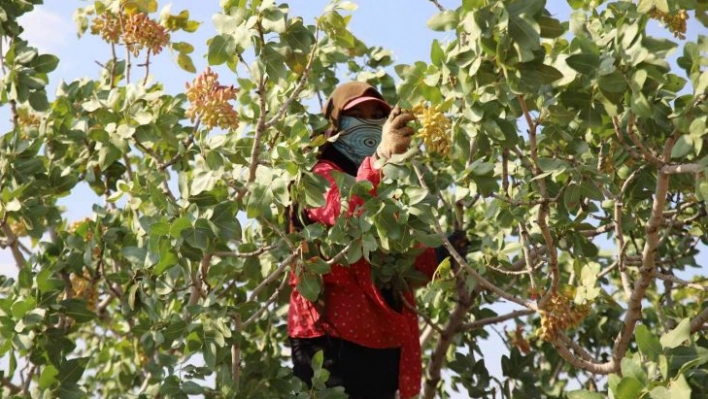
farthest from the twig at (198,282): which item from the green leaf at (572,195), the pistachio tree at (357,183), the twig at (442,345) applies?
the green leaf at (572,195)

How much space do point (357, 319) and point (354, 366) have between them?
0.50 feet

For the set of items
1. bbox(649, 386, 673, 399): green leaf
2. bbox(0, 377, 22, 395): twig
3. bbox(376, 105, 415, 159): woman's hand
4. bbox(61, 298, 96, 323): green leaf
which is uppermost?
bbox(376, 105, 415, 159): woman's hand

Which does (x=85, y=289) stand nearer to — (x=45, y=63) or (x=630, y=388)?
(x=45, y=63)

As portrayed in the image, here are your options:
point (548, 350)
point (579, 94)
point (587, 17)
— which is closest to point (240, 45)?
point (579, 94)

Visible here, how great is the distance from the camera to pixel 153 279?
3.58 meters

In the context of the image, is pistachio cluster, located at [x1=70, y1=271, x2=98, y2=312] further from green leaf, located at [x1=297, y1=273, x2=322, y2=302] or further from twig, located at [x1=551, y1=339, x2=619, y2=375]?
twig, located at [x1=551, y1=339, x2=619, y2=375]

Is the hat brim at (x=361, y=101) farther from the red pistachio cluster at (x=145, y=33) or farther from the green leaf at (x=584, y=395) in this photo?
the green leaf at (x=584, y=395)

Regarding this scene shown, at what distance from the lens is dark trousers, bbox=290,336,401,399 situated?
10.7ft

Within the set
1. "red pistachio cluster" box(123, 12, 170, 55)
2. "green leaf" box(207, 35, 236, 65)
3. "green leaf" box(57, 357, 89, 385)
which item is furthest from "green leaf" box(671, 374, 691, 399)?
"red pistachio cluster" box(123, 12, 170, 55)

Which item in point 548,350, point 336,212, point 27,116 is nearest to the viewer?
point 336,212

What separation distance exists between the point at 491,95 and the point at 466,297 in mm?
1258

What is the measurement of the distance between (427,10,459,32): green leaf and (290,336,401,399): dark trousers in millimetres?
1224

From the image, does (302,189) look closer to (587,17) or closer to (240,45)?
(240,45)

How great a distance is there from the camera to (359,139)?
11.0 ft
